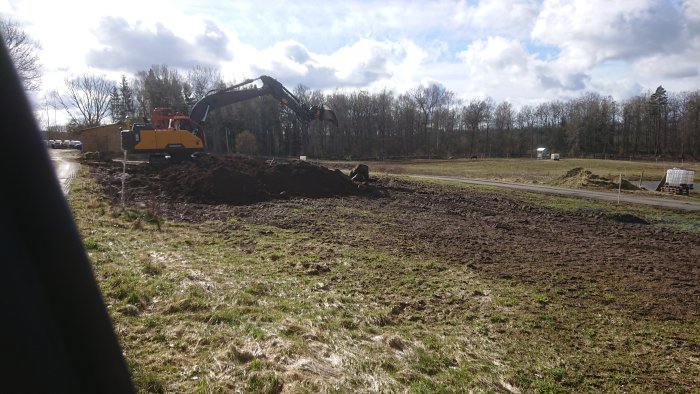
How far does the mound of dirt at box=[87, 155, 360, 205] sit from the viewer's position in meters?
17.8

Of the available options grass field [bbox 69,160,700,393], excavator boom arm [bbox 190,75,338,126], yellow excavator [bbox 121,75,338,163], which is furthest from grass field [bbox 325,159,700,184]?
grass field [bbox 69,160,700,393]

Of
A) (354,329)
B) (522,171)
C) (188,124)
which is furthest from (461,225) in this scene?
(522,171)

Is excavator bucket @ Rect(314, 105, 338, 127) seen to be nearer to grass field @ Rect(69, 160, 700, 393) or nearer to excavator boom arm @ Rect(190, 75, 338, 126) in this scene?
excavator boom arm @ Rect(190, 75, 338, 126)

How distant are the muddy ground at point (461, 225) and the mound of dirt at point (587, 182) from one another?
9731 millimetres

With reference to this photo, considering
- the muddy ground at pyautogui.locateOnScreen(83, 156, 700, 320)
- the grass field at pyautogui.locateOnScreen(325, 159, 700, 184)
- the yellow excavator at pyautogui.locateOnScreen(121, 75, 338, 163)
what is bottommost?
the muddy ground at pyautogui.locateOnScreen(83, 156, 700, 320)

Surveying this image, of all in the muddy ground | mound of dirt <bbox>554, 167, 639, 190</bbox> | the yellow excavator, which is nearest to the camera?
the muddy ground

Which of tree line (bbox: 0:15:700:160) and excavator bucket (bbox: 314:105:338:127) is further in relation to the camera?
tree line (bbox: 0:15:700:160)

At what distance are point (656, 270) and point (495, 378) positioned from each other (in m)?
7.14

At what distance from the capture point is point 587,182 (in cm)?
3098

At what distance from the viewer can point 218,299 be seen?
6012mm

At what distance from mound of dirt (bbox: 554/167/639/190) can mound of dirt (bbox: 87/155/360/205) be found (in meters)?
19.0

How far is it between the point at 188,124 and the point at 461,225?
57.4 ft

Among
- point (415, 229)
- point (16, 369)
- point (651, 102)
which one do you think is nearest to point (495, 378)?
point (16, 369)

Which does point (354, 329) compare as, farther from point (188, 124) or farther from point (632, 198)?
point (632, 198)
